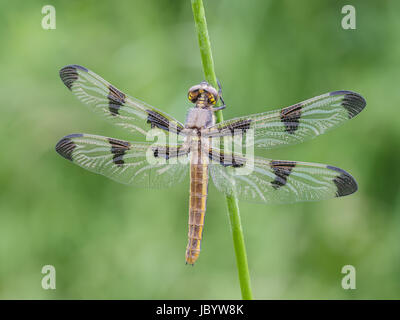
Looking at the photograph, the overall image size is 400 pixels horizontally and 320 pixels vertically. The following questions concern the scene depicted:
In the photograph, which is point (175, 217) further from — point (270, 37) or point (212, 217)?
point (270, 37)

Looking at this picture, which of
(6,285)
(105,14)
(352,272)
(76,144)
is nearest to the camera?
(76,144)

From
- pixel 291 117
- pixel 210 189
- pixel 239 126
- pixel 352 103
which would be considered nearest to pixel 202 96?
pixel 239 126

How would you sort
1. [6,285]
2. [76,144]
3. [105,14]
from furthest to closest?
[105,14]
[6,285]
[76,144]

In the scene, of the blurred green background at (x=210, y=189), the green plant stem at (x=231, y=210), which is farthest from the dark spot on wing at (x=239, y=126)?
the blurred green background at (x=210, y=189)

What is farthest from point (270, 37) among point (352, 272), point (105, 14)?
point (352, 272)

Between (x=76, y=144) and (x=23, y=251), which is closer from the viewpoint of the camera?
(x=76, y=144)

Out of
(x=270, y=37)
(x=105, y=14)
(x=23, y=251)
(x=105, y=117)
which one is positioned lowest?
(x=23, y=251)
